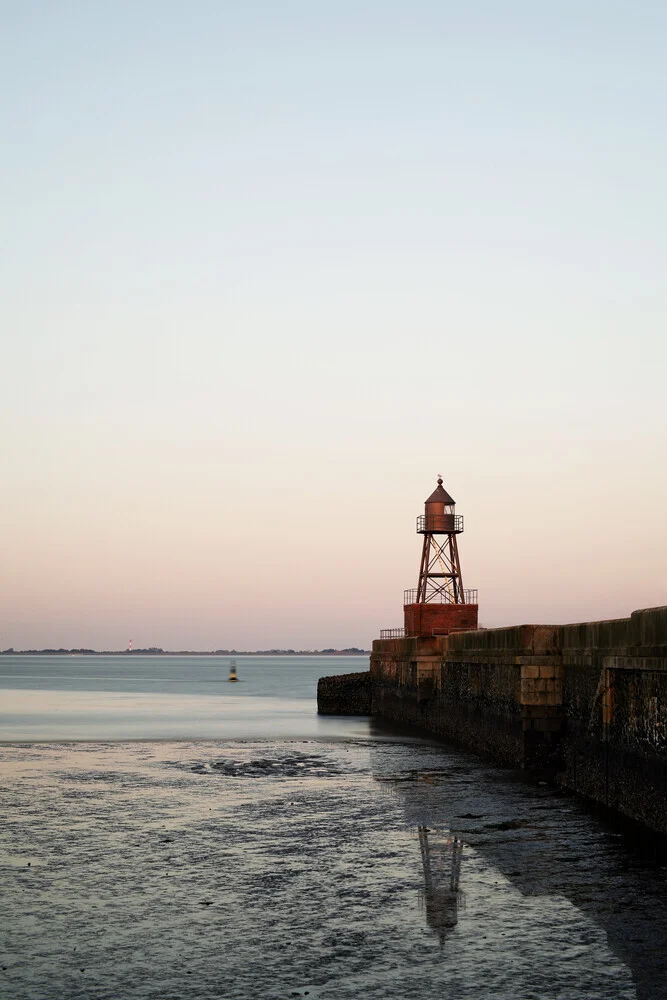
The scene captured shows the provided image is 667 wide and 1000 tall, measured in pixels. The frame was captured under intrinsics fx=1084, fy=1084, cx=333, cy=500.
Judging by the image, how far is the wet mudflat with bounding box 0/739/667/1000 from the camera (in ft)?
28.9

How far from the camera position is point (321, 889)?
39.3 feet

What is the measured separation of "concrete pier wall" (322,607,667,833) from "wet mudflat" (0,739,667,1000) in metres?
0.88

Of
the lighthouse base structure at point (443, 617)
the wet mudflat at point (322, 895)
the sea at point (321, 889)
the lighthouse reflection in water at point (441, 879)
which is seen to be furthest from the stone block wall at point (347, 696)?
the lighthouse reflection in water at point (441, 879)

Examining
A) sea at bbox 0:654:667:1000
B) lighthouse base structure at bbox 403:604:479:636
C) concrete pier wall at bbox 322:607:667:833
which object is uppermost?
lighthouse base structure at bbox 403:604:479:636

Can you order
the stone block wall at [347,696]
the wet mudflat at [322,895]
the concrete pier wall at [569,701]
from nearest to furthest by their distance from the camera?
1. the wet mudflat at [322,895]
2. the concrete pier wall at [569,701]
3. the stone block wall at [347,696]

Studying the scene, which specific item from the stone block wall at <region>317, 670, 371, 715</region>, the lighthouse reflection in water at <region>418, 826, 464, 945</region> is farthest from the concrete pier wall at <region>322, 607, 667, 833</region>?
the stone block wall at <region>317, 670, 371, 715</region>

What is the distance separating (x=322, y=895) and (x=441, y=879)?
1592 mm

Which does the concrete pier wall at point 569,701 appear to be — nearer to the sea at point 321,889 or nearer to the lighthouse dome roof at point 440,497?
the sea at point 321,889

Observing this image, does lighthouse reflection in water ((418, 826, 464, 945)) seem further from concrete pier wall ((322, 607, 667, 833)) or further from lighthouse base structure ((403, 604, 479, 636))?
lighthouse base structure ((403, 604, 479, 636))

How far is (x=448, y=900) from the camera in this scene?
1148 cm

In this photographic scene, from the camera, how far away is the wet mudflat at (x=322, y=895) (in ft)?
28.9

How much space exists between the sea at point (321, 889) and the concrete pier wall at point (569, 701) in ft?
2.18

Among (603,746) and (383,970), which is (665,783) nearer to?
(603,746)

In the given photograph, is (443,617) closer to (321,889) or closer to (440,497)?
(440,497)
